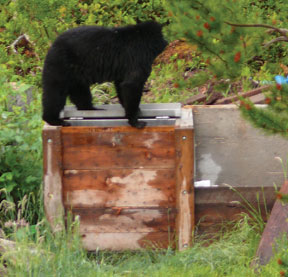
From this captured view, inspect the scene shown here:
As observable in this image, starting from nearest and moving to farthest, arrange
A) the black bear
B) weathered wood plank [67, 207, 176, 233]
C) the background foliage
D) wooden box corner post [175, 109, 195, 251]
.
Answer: the background foliage
wooden box corner post [175, 109, 195, 251]
weathered wood plank [67, 207, 176, 233]
the black bear

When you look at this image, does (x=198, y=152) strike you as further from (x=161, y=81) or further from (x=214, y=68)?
(x=161, y=81)

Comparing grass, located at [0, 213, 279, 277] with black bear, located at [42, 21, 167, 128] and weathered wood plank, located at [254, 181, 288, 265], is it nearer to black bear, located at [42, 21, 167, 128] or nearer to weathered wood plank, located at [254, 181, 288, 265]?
weathered wood plank, located at [254, 181, 288, 265]

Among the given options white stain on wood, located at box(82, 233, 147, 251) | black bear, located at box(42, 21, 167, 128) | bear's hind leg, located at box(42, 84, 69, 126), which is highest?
black bear, located at box(42, 21, 167, 128)

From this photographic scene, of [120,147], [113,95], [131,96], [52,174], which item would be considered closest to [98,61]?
[131,96]

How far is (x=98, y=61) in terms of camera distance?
16.5 ft

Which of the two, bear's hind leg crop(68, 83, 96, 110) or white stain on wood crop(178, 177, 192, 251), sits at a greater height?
bear's hind leg crop(68, 83, 96, 110)

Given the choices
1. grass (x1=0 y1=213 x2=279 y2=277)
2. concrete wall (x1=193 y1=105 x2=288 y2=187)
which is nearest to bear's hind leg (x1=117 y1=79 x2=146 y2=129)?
concrete wall (x1=193 y1=105 x2=288 y2=187)

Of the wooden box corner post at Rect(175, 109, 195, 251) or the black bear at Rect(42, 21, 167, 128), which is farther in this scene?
the black bear at Rect(42, 21, 167, 128)

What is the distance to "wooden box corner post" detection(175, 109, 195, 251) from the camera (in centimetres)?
472

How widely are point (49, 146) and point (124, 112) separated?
67 cm

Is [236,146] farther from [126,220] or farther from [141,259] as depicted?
[141,259]

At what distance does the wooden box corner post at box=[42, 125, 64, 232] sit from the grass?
133 millimetres

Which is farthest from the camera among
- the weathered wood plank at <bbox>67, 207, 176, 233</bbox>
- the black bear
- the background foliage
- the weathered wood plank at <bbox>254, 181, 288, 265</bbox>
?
the black bear

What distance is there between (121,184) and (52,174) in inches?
20.2
